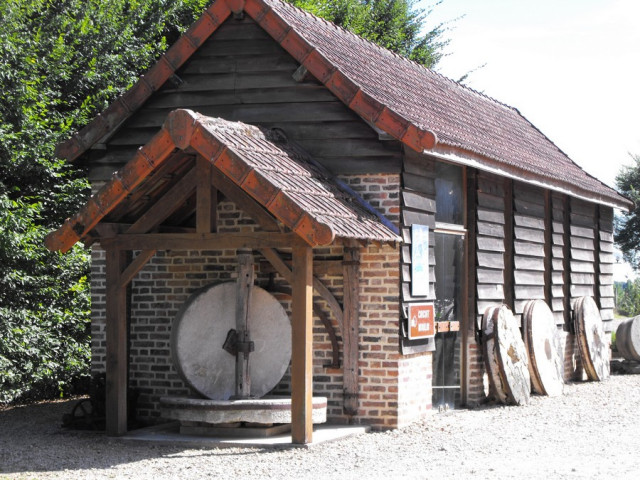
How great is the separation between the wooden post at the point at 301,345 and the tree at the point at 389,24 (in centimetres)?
1253

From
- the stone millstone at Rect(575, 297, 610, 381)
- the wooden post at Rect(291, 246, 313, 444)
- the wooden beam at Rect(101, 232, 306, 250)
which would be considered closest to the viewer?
the wooden post at Rect(291, 246, 313, 444)

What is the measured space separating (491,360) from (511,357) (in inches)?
15.3

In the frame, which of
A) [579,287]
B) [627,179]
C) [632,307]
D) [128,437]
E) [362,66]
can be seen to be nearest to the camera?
[128,437]

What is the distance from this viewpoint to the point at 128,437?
1064 cm

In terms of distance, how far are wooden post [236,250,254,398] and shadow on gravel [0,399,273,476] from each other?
41.7 inches

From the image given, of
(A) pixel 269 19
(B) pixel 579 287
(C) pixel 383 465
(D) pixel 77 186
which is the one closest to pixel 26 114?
(D) pixel 77 186

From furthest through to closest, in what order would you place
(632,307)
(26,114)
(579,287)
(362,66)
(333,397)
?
(632,307) → (579,287) → (26,114) → (362,66) → (333,397)

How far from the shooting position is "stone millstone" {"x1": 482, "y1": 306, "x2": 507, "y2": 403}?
43.4 feet

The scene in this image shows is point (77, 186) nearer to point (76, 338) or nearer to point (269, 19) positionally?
point (76, 338)

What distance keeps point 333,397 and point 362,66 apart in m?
4.17

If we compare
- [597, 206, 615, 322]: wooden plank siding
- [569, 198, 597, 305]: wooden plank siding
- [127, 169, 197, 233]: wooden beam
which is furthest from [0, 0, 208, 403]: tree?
[597, 206, 615, 322]: wooden plank siding

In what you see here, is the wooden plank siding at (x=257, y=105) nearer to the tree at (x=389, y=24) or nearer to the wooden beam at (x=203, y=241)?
the wooden beam at (x=203, y=241)

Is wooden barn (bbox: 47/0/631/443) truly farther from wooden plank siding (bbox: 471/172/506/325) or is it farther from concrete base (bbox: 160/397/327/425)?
concrete base (bbox: 160/397/327/425)

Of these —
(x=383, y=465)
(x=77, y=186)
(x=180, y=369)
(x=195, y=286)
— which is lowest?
(x=383, y=465)
